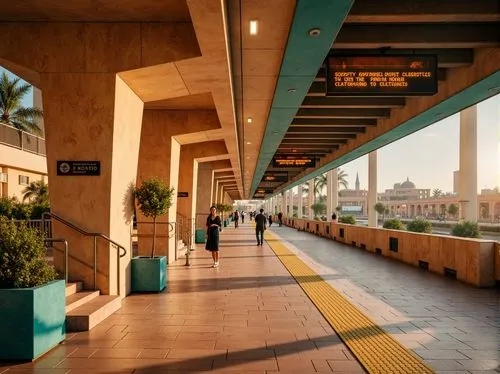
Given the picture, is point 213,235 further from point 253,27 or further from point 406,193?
point 406,193

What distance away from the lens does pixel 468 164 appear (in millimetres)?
12281

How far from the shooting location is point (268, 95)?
850cm

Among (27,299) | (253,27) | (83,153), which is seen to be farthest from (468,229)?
(27,299)

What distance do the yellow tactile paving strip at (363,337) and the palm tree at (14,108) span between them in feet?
103

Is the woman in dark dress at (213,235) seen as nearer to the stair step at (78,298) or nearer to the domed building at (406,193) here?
the stair step at (78,298)

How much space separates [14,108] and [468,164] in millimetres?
33270

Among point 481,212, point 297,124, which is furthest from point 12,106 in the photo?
point 481,212

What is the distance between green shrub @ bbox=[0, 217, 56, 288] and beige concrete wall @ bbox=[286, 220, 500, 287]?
7.94m

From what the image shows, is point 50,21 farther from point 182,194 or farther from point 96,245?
point 182,194

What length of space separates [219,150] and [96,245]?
30.9 ft

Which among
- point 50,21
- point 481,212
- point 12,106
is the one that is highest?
point 12,106

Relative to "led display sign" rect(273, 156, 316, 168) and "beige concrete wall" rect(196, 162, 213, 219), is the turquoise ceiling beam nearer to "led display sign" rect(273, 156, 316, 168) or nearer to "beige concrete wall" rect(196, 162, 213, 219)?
"led display sign" rect(273, 156, 316, 168)

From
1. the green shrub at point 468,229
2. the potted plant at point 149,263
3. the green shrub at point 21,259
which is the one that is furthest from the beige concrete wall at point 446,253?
the green shrub at point 21,259

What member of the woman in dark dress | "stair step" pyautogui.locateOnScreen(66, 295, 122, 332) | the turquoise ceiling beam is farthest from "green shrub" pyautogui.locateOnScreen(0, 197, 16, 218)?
the turquoise ceiling beam
